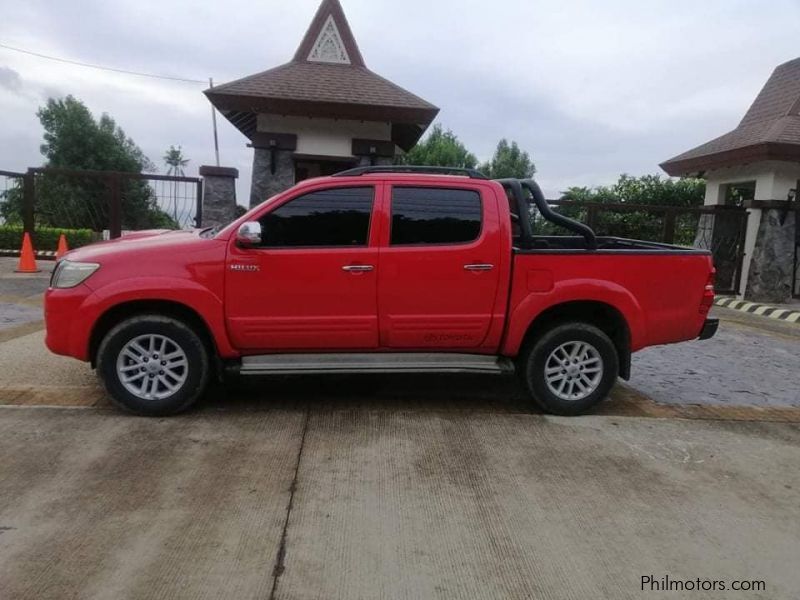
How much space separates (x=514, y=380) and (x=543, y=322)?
1.17 metres

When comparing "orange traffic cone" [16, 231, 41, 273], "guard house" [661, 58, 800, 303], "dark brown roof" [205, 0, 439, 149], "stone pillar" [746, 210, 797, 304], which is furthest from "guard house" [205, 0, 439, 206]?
"stone pillar" [746, 210, 797, 304]

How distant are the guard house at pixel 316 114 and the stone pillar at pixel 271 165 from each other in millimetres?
19

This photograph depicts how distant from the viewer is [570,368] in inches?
191

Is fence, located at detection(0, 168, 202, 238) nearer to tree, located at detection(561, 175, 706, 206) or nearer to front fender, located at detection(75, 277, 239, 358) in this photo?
front fender, located at detection(75, 277, 239, 358)

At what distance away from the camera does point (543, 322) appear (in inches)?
194

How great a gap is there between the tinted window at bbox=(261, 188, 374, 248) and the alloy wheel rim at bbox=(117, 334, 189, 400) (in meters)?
1.07

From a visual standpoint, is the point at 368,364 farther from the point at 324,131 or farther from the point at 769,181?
the point at 769,181

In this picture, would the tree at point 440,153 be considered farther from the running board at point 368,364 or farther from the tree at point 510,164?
the running board at point 368,364

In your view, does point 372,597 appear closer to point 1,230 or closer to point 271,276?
point 271,276

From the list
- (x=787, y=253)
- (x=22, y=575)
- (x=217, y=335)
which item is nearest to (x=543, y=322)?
(x=217, y=335)

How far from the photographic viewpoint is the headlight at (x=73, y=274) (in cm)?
441

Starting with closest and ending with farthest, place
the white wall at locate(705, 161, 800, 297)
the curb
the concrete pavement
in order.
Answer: the concrete pavement, the curb, the white wall at locate(705, 161, 800, 297)

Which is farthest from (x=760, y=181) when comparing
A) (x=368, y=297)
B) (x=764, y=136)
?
(x=368, y=297)

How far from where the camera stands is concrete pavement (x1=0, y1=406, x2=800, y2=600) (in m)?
2.70
